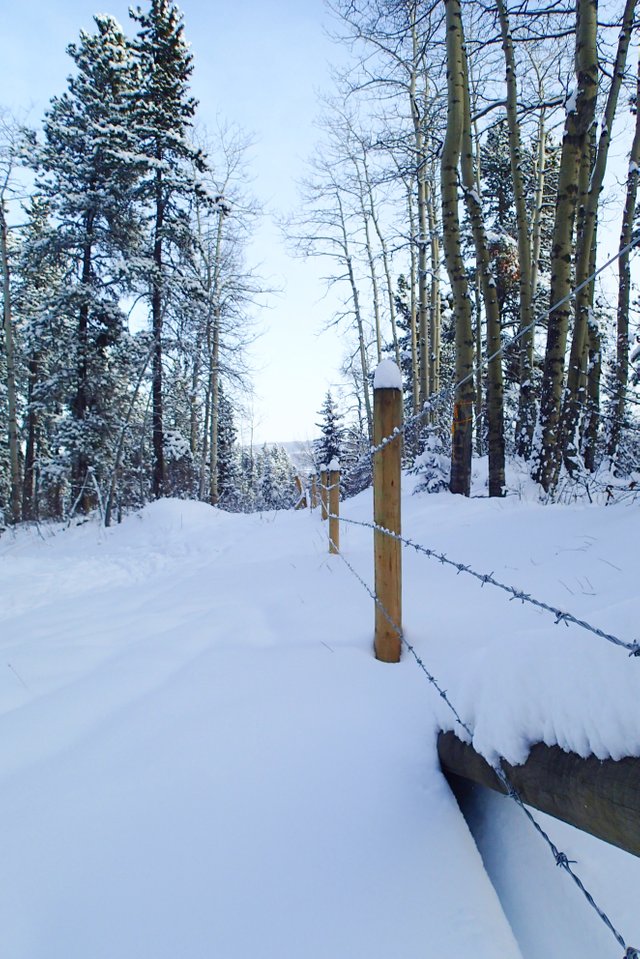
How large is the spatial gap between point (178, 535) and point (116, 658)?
670 cm

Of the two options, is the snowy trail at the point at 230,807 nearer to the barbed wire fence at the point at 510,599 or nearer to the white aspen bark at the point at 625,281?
the barbed wire fence at the point at 510,599

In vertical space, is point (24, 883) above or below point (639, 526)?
below

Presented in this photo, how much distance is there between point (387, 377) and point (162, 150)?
48.7ft

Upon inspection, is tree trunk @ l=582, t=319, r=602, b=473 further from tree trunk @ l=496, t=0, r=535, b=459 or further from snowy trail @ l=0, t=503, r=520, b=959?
snowy trail @ l=0, t=503, r=520, b=959

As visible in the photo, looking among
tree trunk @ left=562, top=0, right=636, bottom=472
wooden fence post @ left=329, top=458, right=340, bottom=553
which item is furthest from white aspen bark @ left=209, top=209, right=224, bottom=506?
tree trunk @ left=562, top=0, right=636, bottom=472

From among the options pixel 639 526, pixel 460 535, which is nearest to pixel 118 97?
pixel 460 535

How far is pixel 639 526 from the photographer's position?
3.52 metres

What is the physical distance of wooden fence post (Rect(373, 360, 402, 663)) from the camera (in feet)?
7.89

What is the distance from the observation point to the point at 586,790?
1073 mm

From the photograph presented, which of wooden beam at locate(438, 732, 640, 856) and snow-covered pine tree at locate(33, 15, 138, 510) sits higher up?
snow-covered pine tree at locate(33, 15, 138, 510)

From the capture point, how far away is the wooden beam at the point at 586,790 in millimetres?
979

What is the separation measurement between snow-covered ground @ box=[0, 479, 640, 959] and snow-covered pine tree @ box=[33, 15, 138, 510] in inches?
467

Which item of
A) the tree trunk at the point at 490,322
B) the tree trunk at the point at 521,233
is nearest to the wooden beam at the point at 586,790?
the tree trunk at the point at 490,322

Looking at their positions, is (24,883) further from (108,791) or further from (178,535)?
(178,535)
